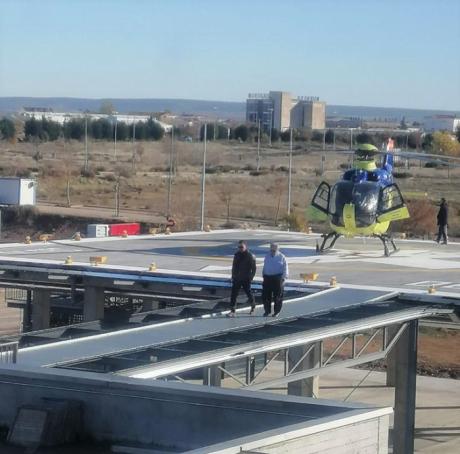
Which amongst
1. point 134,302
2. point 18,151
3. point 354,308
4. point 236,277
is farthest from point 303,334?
point 18,151

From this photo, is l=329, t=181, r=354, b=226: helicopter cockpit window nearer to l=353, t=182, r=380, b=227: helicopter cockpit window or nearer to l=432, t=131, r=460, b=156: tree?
l=353, t=182, r=380, b=227: helicopter cockpit window

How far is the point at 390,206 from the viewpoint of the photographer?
3600 centimetres

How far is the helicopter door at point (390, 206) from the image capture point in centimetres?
3584

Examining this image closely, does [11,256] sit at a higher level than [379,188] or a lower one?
lower

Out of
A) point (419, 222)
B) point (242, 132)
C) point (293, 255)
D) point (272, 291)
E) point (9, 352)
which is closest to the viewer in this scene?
point (9, 352)

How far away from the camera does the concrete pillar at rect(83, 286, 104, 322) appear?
32.8 meters

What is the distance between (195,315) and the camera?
25.0m

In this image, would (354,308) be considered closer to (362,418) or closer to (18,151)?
(362,418)

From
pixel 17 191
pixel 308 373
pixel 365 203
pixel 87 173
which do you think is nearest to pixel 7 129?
pixel 87 173

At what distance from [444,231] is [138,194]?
2272 inches

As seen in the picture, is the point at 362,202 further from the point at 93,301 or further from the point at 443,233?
the point at 93,301

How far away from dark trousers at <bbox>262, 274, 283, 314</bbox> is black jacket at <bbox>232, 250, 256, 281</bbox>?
17.1 inches

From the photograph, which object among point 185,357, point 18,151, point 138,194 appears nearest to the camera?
point 185,357

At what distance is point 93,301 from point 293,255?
658 centimetres
